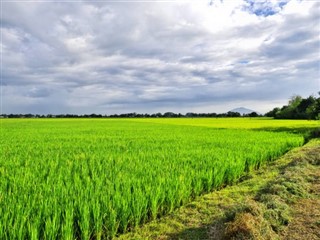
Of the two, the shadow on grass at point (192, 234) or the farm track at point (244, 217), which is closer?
the farm track at point (244, 217)

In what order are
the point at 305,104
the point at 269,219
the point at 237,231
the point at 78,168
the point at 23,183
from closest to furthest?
the point at 237,231 < the point at 269,219 < the point at 23,183 < the point at 78,168 < the point at 305,104

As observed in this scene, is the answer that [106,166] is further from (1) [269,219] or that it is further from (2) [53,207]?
(1) [269,219]

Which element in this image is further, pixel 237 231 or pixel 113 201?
pixel 113 201

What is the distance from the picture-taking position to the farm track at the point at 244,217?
4.58 metres

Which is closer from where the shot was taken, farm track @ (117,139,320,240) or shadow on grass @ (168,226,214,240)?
farm track @ (117,139,320,240)

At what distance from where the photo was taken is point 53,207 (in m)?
4.40

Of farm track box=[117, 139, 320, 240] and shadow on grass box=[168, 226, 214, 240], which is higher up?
farm track box=[117, 139, 320, 240]

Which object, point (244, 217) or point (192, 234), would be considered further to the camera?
point (192, 234)

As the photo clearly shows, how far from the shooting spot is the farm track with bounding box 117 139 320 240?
15.0ft

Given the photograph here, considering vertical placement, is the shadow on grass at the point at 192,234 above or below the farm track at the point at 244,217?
below

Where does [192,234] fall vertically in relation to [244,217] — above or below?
below

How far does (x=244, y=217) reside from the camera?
4543mm

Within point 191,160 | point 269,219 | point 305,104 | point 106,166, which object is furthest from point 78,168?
point 305,104

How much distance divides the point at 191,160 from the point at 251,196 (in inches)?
111
